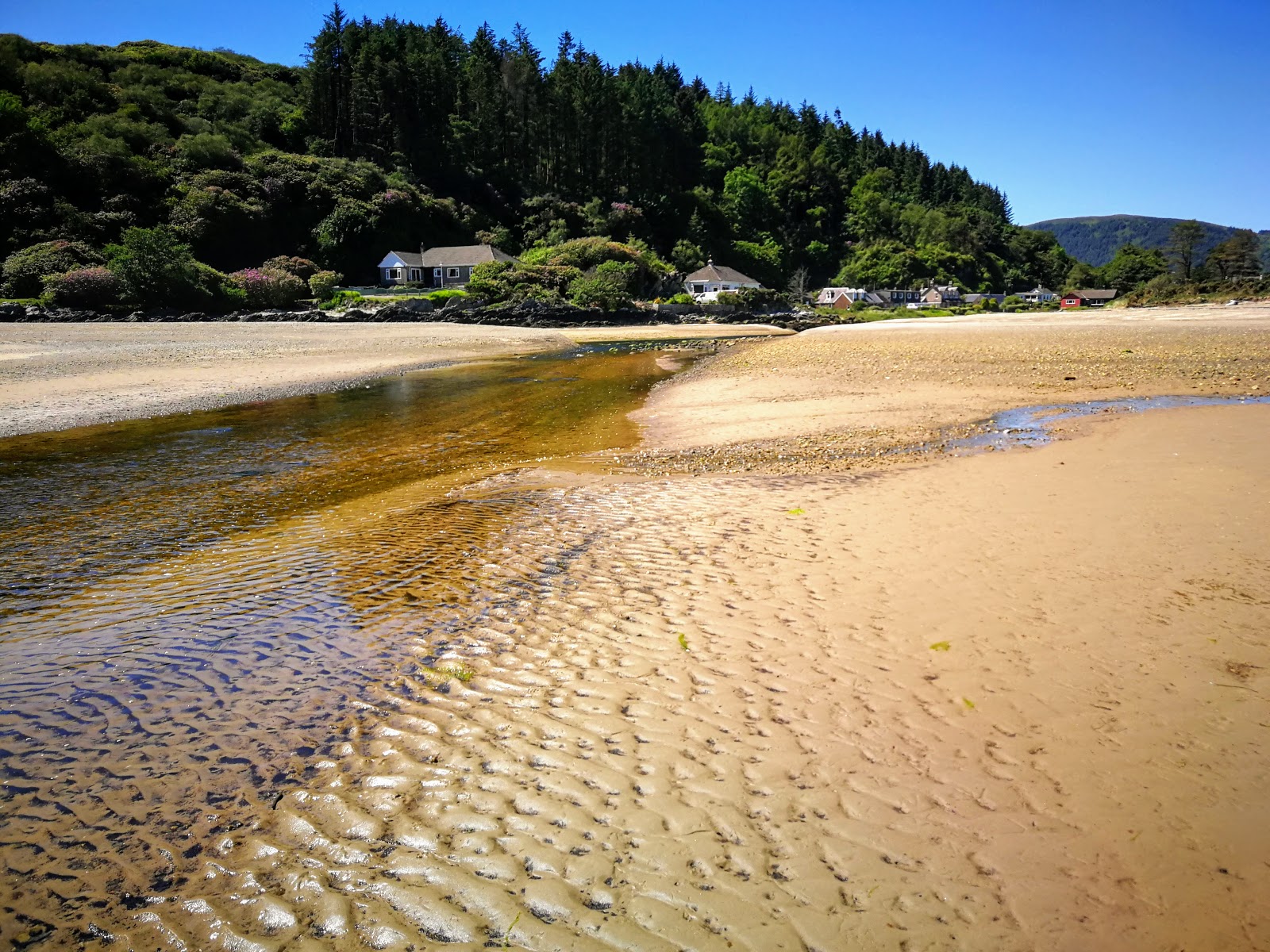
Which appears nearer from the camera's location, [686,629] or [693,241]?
[686,629]

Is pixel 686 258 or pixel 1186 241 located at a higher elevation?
pixel 1186 241

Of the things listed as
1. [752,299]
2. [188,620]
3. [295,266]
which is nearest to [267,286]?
[295,266]

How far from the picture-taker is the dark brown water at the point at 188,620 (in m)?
3.23

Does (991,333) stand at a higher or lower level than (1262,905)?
higher

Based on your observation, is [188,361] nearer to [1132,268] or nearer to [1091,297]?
[1091,297]

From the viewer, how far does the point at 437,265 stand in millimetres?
72312

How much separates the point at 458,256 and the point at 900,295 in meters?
84.8

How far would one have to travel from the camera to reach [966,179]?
17812 cm

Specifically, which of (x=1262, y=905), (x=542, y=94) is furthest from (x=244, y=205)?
(x=1262, y=905)

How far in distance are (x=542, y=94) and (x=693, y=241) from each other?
29.4 meters

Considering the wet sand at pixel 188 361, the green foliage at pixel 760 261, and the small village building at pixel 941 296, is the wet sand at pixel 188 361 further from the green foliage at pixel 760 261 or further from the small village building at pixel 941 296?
the small village building at pixel 941 296

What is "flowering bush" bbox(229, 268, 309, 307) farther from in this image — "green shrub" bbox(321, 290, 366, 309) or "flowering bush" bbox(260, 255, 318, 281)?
"flowering bush" bbox(260, 255, 318, 281)

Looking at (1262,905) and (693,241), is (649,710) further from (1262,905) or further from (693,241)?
(693,241)

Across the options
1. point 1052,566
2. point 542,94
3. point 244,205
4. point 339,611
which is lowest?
point 339,611
